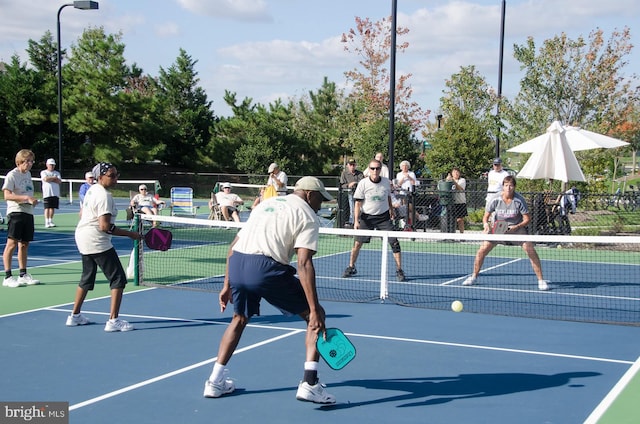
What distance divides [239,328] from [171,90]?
4819cm

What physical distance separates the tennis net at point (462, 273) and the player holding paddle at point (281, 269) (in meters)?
4.43

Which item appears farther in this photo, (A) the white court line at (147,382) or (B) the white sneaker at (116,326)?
(B) the white sneaker at (116,326)

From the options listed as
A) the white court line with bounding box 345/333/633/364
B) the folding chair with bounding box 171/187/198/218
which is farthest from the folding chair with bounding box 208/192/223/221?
the white court line with bounding box 345/333/633/364

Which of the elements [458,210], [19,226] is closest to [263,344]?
[19,226]

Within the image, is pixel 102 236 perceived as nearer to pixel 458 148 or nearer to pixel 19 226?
pixel 19 226

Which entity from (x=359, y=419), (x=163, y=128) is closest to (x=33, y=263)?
(x=359, y=419)

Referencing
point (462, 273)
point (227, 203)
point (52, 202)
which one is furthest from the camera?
point (227, 203)

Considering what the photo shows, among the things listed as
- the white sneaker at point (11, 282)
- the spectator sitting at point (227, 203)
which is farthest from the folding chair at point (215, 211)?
the white sneaker at point (11, 282)

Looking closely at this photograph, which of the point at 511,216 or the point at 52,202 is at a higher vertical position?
the point at 511,216

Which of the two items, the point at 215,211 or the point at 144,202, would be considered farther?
the point at 215,211

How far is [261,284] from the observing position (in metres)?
5.60

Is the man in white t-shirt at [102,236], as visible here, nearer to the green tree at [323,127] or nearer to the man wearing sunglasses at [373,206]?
the man wearing sunglasses at [373,206]

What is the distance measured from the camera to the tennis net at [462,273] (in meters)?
10.1

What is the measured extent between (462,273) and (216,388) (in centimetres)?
803
